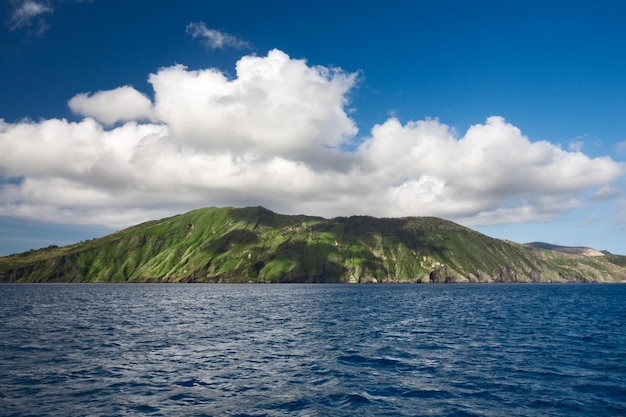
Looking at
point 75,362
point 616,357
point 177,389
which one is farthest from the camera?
point 616,357

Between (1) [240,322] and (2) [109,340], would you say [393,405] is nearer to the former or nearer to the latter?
(2) [109,340]

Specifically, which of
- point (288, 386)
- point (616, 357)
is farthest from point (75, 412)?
point (616, 357)

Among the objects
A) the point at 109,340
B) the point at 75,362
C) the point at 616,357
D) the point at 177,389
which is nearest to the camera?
the point at 177,389

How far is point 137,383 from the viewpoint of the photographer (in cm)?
3434

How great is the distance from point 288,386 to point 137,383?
12.2 meters

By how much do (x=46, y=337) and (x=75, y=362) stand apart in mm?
21632

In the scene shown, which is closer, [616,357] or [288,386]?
[288,386]

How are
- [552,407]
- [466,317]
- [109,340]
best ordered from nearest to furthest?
1. [552,407]
2. [109,340]
3. [466,317]

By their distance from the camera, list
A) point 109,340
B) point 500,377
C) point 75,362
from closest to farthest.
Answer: point 500,377
point 75,362
point 109,340

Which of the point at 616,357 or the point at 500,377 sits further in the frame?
the point at 616,357

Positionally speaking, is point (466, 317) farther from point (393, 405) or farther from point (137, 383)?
point (137, 383)

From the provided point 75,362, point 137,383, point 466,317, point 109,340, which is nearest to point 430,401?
point 137,383

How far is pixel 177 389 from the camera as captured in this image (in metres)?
32.7

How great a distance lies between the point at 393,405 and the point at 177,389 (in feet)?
53.3
